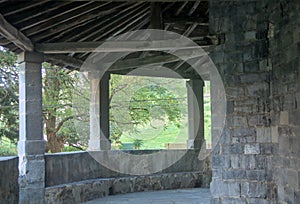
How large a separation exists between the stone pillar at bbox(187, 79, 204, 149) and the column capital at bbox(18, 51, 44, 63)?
12.2 feet

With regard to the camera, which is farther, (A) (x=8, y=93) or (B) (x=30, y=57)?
(A) (x=8, y=93)

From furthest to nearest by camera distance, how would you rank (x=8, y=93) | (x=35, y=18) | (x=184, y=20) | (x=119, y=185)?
(x=8, y=93) < (x=119, y=185) < (x=184, y=20) < (x=35, y=18)

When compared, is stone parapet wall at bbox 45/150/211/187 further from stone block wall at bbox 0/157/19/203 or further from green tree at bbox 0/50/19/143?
green tree at bbox 0/50/19/143

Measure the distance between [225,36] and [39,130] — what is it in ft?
10.3

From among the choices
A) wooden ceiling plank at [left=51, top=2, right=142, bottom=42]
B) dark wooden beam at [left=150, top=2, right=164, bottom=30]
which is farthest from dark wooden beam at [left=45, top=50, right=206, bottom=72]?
dark wooden beam at [left=150, top=2, right=164, bottom=30]

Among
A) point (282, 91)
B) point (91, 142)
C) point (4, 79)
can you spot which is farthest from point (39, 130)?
point (4, 79)

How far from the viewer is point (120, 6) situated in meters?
5.59

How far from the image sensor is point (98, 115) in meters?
7.80

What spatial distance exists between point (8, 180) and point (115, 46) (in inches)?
124

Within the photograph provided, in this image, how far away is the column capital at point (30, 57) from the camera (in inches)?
234

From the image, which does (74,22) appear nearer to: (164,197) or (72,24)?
(72,24)

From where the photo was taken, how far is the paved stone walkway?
6621mm

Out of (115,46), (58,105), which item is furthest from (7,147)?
(115,46)

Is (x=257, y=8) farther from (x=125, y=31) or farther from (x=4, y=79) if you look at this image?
(x=4, y=79)
